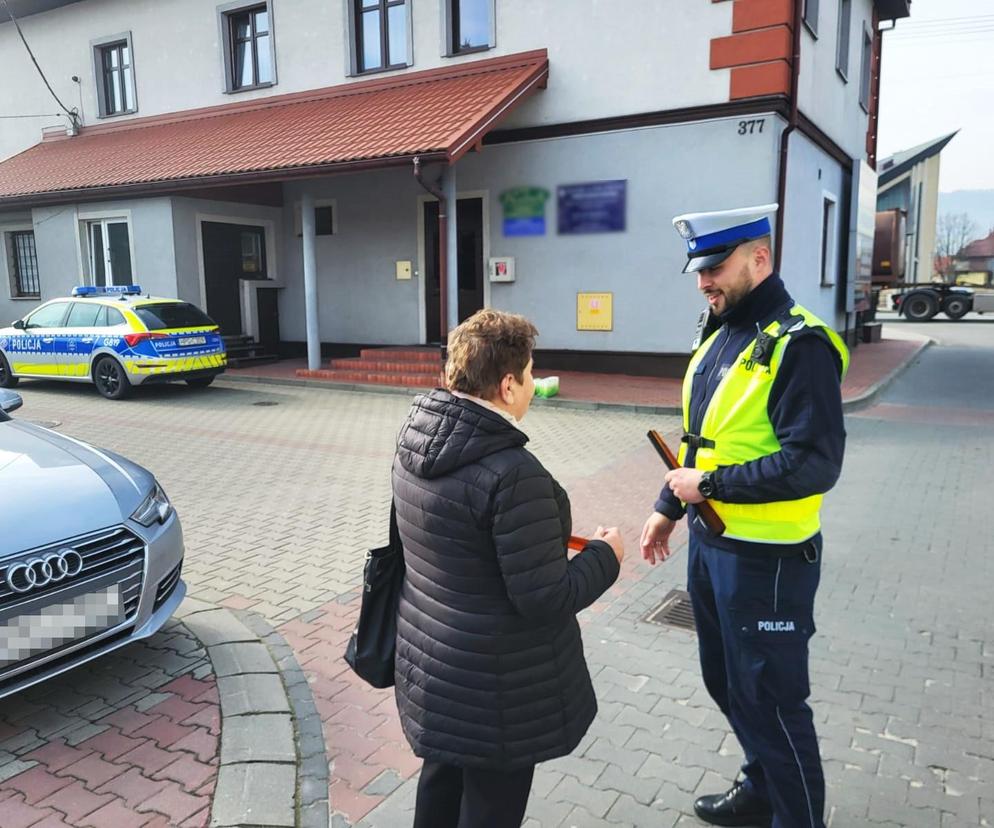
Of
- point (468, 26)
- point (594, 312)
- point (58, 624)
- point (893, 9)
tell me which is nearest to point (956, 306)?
point (893, 9)

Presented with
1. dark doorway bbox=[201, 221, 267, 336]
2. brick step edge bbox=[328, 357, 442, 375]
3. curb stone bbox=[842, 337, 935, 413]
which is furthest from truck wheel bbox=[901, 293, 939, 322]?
dark doorway bbox=[201, 221, 267, 336]

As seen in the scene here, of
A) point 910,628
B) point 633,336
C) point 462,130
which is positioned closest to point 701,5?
point 462,130

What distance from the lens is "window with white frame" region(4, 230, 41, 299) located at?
1889 cm

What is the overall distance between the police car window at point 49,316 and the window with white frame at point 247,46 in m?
7.04

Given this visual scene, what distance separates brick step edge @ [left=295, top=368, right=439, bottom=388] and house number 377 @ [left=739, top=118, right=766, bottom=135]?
6.02 m

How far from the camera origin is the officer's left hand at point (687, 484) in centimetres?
230

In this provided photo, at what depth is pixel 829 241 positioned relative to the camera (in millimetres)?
16922

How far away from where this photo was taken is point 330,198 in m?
16.6

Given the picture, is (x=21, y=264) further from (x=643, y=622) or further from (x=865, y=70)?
(x=865, y=70)

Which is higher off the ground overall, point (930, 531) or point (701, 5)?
point (701, 5)

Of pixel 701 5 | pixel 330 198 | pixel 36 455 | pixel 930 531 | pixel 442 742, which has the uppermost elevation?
pixel 701 5

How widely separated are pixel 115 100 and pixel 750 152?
15.9m

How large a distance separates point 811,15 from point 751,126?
9.84 ft

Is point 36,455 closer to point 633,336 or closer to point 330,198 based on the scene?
point 633,336
